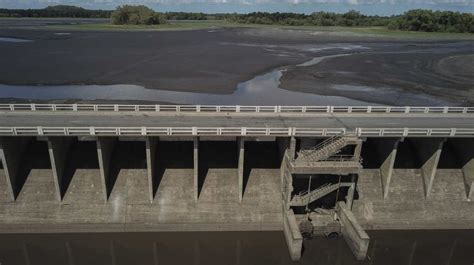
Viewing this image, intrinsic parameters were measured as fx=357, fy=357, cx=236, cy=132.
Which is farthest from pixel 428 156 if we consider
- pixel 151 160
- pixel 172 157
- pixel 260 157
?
pixel 151 160

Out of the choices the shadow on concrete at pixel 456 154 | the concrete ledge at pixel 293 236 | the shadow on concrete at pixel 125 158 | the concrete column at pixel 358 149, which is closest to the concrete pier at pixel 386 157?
the concrete column at pixel 358 149

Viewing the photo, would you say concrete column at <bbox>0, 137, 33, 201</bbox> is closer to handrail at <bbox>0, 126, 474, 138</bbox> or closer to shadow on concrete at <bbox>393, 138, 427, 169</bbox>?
handrail at <bbox>0, 126, 474, 138</bbox>

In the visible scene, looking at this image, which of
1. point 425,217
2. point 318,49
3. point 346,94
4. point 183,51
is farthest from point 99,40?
point 425,217

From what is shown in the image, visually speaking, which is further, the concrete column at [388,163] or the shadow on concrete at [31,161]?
the shadow on concrete at [31,161]

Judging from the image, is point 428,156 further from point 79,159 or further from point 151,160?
point 79,159

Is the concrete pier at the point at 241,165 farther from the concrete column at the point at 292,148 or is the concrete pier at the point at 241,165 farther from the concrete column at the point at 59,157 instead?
the concrete column at the point at 59,157

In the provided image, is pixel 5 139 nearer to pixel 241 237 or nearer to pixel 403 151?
A: pixel 241 237
